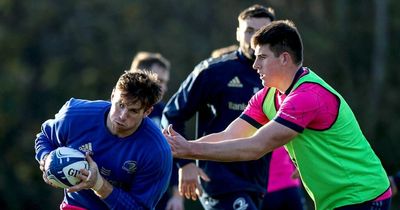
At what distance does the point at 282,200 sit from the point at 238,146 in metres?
2.70

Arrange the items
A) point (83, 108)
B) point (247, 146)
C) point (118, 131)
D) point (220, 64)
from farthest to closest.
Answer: point (220, 64) → point (83, 108) → point (118, 131) → point (247, 146)

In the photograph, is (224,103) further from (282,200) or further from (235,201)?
(282,200)

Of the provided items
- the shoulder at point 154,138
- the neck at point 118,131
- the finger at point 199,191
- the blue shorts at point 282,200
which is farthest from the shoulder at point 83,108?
the blue shorts at point 282,200

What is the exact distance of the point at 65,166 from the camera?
18.3 feet

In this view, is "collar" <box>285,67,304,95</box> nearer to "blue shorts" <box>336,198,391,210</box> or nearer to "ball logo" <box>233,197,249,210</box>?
"blue shorts" <box>336,198,391,210</box>

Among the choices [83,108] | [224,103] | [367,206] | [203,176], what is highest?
[83,108]

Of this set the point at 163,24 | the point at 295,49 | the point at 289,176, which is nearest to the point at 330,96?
the point at 295,49

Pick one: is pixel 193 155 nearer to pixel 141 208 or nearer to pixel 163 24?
pixel 141 208

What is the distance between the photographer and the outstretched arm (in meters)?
5.46

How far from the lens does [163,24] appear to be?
17922mm

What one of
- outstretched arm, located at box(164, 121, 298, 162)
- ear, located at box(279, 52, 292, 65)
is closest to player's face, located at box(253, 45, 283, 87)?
ear, located at box(279, 52, 292, 65)

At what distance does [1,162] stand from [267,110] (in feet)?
34.2

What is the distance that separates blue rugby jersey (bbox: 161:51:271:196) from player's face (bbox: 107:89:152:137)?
4.96ft

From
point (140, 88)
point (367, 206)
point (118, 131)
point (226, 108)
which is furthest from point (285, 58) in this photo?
point (226, 108)
